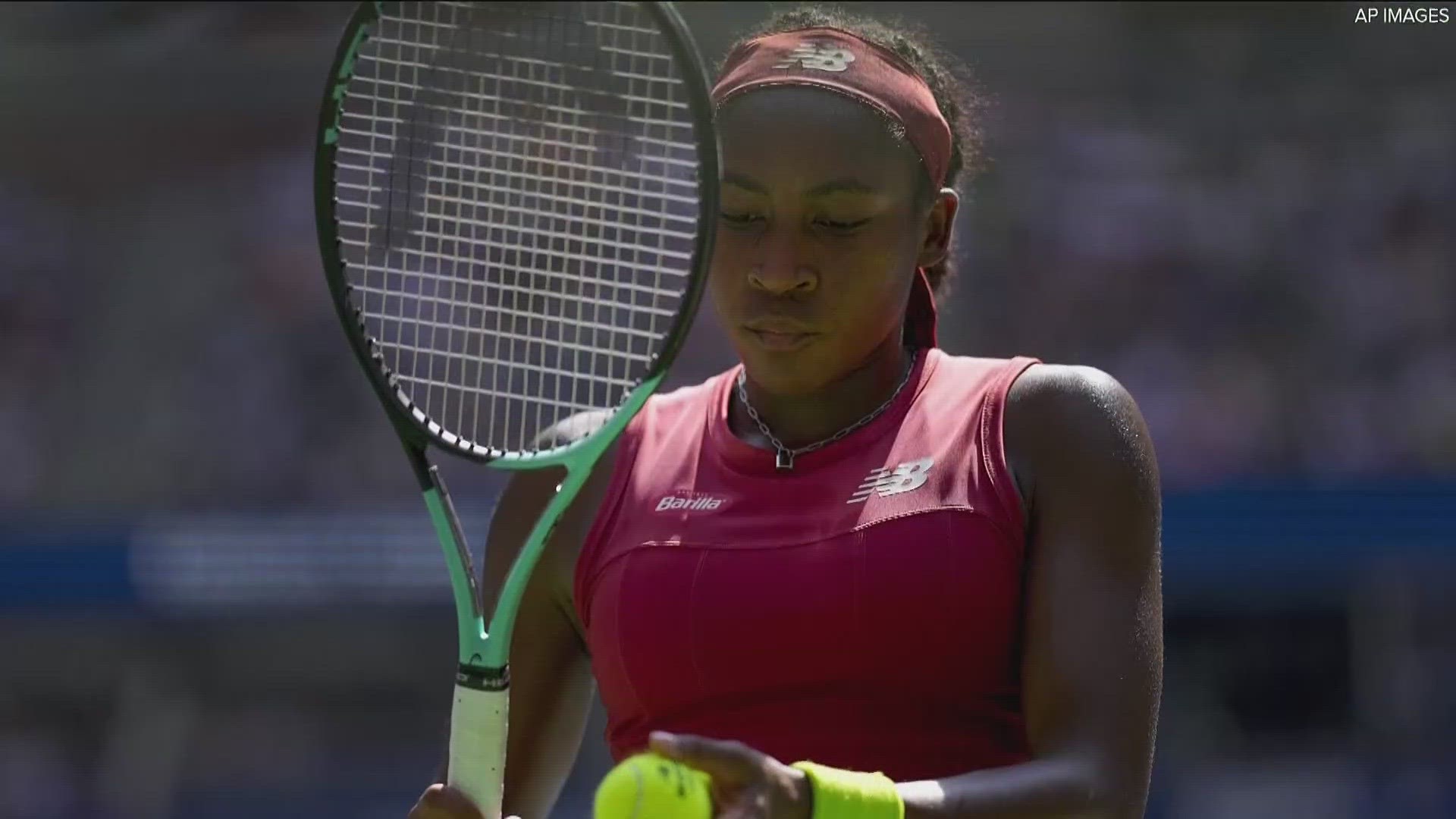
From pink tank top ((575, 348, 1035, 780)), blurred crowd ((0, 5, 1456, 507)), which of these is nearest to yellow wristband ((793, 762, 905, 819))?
pink tank top ((575, 348, 1035, 780))

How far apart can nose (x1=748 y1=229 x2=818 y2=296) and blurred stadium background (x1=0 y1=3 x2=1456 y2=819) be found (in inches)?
177

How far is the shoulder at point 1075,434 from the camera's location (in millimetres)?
2010

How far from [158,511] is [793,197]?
228 inches

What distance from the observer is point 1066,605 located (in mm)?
1965

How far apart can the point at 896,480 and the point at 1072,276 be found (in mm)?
5767

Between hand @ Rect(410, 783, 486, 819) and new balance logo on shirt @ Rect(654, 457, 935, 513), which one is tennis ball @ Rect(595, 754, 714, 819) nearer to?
hand @ Rect(410, 783, 486, 819)

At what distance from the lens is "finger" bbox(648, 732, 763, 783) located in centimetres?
159

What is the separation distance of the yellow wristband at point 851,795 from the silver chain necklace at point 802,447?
0.51m

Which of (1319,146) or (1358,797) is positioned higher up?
(1319,146)

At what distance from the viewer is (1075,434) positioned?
2.02 m

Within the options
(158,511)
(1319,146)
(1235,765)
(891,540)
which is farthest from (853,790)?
(1319,146)

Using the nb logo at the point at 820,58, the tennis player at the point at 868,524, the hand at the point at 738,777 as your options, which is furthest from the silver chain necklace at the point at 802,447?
the hand at the point at 738,777

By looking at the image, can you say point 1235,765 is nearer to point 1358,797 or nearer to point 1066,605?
point 1358,797

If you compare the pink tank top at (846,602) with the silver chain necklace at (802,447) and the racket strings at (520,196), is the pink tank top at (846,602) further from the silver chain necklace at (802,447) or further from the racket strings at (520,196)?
the racket strings at (520,196)
